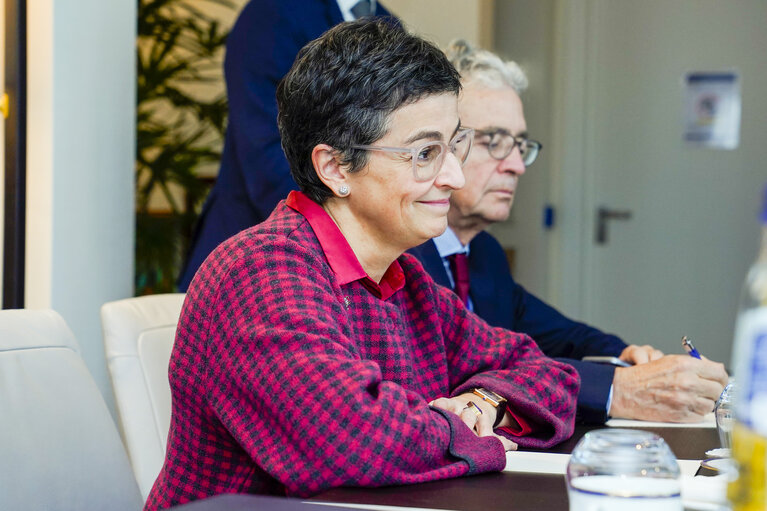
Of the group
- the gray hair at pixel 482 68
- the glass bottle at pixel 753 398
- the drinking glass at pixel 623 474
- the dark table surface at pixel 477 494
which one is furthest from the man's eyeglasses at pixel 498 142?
the glass bottle at pixel 753 398

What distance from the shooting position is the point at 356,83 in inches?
47.8

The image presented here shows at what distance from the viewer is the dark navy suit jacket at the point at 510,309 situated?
199 centimetres

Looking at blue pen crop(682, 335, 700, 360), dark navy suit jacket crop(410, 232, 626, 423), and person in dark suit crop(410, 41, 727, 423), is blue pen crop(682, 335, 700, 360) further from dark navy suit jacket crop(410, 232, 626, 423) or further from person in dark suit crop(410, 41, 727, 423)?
dark navy suit jacket crop(410, 232, 626, 423)

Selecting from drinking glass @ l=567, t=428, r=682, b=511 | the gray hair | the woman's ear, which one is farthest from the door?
drinking glass @ l=567, t=428, r=682, b=511

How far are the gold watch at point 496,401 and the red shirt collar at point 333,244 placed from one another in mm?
206

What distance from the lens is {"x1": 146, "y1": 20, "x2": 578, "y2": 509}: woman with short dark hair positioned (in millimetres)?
969

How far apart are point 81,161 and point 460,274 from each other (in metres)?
0.98

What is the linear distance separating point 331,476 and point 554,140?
364cm

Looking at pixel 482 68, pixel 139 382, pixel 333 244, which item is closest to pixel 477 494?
pixel 333 244

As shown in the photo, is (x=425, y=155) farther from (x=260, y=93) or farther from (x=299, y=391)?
(x=260, y=93)

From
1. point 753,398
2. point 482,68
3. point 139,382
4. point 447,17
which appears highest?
point 447,17

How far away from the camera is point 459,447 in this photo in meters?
1.05

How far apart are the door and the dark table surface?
3321 mm

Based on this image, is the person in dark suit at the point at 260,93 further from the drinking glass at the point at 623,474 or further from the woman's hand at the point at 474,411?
the drinking glass at the point at 623,474
